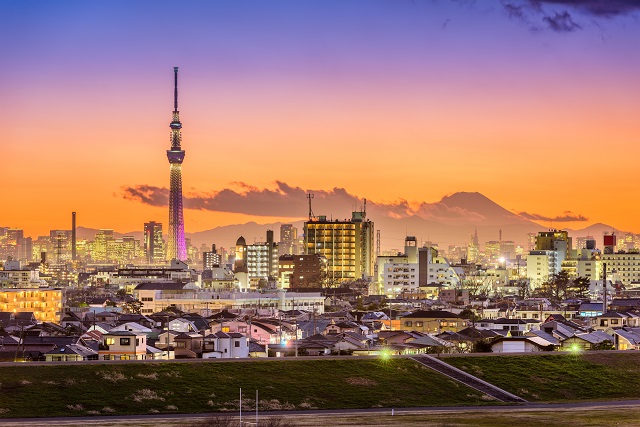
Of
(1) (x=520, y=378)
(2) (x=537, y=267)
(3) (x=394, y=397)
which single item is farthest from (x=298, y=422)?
(2) (x=537, y=267)

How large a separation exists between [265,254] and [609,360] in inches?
5439

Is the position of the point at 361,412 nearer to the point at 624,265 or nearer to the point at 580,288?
the point at 580,288

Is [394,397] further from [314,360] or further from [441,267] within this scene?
[441,267]

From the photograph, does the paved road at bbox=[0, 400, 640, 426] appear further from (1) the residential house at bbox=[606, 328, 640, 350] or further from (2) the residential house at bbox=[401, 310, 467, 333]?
(2) the residential house at bbox=[401, 310, 467, 333]

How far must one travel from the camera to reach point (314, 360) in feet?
159

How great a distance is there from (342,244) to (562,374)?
12744cm

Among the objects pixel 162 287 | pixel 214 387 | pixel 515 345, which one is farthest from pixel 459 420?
pixel 162 287

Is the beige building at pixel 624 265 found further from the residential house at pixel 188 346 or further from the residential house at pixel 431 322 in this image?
the residential house at pixel 188 346

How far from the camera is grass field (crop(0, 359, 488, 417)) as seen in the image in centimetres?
4131

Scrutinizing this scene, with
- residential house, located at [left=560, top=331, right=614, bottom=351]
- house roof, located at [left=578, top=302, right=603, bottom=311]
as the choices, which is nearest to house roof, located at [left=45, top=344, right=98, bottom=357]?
residential house, located at [left=560, top=331, right=614, bottom=351]

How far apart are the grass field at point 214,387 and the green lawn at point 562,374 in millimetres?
2432

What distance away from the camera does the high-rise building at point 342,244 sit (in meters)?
176

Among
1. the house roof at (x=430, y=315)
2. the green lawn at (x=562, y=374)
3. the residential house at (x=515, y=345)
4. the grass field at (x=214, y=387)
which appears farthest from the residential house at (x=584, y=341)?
the house roof at (x=430, y=315)

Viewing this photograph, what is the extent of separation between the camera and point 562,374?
49.5 metres
